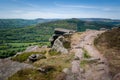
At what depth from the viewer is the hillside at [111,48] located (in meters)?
38.2

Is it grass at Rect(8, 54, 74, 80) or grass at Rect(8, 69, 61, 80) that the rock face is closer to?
grass at Rect(8, 54, 74, 80)

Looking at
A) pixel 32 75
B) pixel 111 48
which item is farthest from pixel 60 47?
pixel 32 75

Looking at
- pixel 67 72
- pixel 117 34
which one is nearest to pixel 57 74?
pixel 67 72

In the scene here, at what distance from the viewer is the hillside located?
38178mm

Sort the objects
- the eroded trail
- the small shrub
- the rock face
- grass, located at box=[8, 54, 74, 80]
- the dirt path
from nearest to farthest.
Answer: the eroded trail → grass, located at box=[8, 54, 74, 80] → the dirt path → the rock face → the small shrub

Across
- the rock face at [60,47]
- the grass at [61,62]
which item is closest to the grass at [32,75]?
the grass at [61,62]

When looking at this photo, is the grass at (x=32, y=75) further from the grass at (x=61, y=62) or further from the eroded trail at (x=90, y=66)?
Result: the eroded trail at (x=90, y=66)

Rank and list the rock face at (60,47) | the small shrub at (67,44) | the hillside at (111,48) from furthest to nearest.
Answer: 1. the small shrub at (67,44)
2. the rock face at (60,47)
3. the hillside at (111,48)

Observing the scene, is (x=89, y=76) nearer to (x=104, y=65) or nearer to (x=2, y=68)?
(x=104, y=65)

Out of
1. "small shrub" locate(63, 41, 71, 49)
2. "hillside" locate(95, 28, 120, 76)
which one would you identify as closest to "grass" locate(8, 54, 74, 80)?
"hillside" locate(95, 28, 120, 76)

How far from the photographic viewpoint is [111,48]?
49281mm

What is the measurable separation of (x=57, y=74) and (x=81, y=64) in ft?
21.6

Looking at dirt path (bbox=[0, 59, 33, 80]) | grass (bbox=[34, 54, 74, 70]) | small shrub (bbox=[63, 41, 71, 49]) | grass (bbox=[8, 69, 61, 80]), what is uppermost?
small shrub (bbox=[63, 41, 71, 49])

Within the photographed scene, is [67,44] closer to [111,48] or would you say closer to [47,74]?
[111,48]
